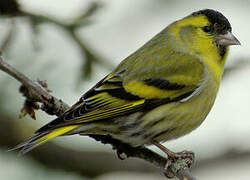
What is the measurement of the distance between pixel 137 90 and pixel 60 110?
32.5 inches

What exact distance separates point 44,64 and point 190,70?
1.49 metres

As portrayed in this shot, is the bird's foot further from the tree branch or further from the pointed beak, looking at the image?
the pointed beak

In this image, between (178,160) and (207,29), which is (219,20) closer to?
(207,29)

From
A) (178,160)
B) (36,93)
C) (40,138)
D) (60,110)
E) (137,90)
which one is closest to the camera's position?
(36,93)

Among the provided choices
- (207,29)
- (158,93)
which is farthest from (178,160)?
(207,29)

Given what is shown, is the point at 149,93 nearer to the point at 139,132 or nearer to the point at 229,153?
the point at 139,132

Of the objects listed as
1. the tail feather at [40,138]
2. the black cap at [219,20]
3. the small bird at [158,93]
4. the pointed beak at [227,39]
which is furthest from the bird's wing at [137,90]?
the black cap at [219,20]

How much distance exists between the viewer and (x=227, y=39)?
4547 millimetres

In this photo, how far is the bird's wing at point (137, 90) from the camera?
3883 millimetres

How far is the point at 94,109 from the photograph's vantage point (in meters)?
3.87

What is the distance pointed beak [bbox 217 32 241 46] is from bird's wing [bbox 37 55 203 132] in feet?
1.07

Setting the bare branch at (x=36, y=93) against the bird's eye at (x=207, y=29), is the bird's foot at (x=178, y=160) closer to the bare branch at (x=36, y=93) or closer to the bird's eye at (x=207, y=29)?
the bare branch at (x=36, y=93)

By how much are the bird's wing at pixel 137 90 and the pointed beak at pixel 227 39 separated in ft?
1.07

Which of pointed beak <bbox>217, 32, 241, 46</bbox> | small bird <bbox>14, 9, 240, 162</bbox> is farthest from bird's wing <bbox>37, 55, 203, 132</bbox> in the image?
pointed beak <bbox>217, 32, 241, 46</bbox>
